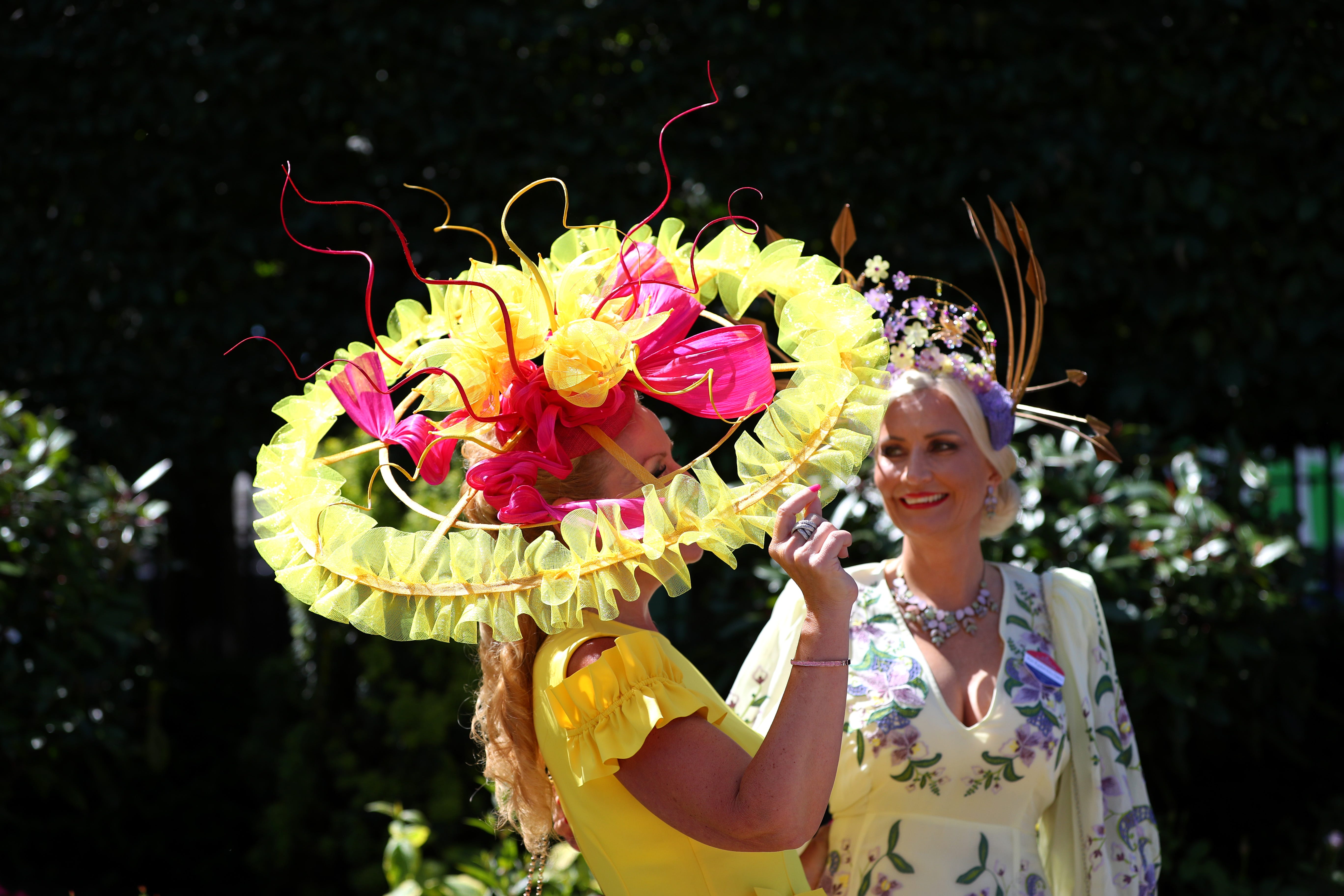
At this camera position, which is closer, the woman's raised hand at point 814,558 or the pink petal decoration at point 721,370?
the woman's raised hand at point 814,558

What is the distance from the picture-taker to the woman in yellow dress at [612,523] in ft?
4.69

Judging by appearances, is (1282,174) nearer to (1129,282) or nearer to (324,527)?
(1129,282)

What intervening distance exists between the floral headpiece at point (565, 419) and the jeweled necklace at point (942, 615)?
784 mm

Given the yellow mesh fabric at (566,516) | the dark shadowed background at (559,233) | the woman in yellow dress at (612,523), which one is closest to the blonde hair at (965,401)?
the woman in yellow dress at (612,523)

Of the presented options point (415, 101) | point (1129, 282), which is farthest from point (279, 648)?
point (1129, 282)

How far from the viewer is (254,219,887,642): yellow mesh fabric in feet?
4.67

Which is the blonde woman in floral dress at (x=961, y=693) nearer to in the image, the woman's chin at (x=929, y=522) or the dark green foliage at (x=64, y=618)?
the woman's chin at (x=929, y=522)

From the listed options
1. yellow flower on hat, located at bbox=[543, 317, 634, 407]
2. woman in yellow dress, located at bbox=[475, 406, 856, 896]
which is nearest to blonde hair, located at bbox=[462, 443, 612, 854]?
woman in yellow dress, located at bbox=[475, 406, 856, 896]

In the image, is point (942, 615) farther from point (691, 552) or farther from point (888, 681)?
point (691, 552)

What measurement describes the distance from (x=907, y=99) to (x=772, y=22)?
2.15ft

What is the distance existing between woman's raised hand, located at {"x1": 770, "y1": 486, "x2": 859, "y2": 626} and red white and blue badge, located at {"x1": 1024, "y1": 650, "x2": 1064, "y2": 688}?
1.02 metres

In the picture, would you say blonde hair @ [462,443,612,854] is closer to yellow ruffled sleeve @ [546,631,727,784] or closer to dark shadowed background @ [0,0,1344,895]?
yellow ruffled sleeve @ [546,631,727,784]

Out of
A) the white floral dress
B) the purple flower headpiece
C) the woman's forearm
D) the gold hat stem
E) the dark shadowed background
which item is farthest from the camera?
the dark shadowed background

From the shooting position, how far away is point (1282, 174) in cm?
426
